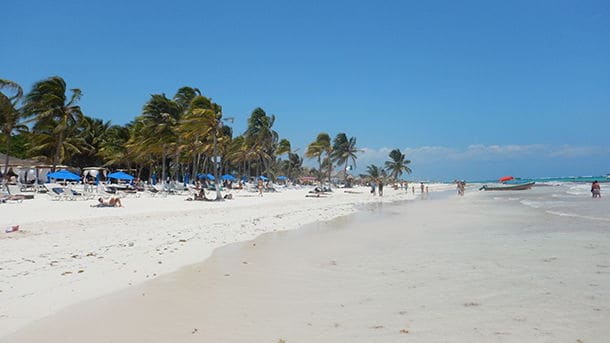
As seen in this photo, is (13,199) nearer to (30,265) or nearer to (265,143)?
(30,265)

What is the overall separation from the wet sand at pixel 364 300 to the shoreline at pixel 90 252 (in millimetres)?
395

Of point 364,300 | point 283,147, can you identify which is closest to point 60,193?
point 364,300

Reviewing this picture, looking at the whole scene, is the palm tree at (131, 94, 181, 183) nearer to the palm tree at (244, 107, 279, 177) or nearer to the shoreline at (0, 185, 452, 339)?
the palm tree at (244, 107, 279, 177)

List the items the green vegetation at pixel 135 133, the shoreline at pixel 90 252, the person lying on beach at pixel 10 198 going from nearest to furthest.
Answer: the shoreline at pixel 90 252 → the person lying on beach at pixel 10 198 → the green vegetation at pixel 135 133

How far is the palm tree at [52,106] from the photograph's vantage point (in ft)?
110

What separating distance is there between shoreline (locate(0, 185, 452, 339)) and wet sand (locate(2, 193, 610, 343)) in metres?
0.39

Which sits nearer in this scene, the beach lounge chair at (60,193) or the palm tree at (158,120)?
the beach lounge chair at (60,193)

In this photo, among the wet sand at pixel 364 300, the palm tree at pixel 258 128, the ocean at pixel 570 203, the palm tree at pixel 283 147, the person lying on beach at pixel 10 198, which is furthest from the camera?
the palm tree at pixel 283 147

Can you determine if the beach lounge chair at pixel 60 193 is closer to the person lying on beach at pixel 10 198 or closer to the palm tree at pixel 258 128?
the person lying on beach at pixel 10 198

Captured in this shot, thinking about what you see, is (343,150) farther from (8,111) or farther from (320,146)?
(8,111)

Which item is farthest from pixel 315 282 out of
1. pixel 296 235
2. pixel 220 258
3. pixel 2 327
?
pixel 296 235

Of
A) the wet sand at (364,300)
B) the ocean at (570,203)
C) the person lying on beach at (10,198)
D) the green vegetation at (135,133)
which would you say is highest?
the green vegetation at (135,133)

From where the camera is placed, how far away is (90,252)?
27.5 feet

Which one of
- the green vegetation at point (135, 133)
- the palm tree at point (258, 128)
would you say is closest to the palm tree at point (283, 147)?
the green vegetation at point (135, 133)
